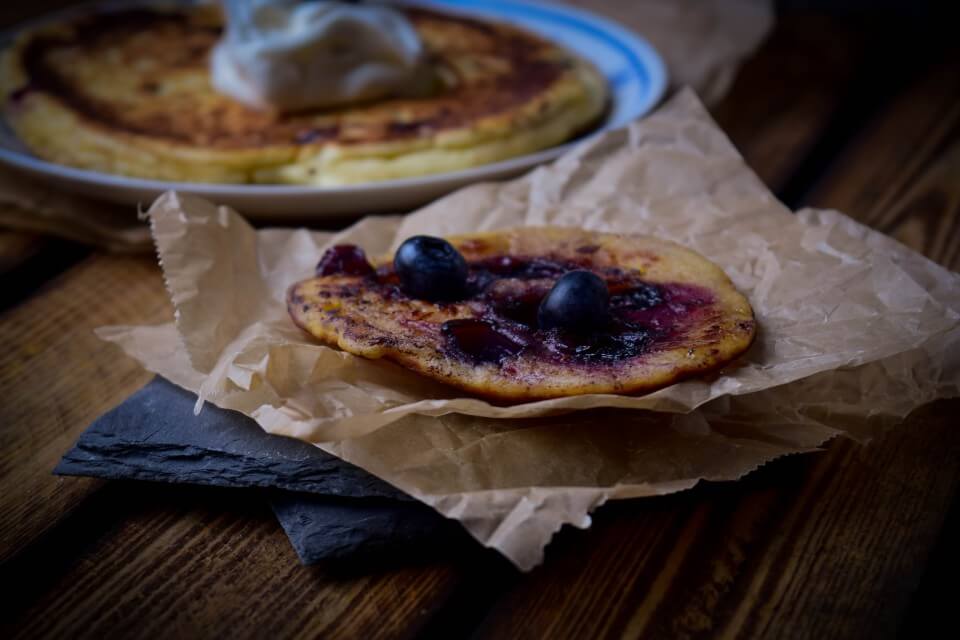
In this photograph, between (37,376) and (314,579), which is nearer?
(314,579)

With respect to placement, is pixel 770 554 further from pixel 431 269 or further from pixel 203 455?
pixel 203 455

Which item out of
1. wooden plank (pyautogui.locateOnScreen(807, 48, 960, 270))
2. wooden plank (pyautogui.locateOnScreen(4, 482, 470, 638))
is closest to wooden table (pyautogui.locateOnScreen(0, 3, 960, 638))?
wooden plank (pyautogui.locateOnScreen(4, 482, 470, 638))

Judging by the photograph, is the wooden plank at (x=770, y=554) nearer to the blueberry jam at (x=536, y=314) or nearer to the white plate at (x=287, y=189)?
the blueberry jam at (x=536, y=314)

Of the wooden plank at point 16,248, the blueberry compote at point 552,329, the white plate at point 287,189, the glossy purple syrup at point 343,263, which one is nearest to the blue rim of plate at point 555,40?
the white plate at point 287,189

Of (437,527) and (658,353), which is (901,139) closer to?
(658,353)

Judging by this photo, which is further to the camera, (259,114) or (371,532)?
(259,114)

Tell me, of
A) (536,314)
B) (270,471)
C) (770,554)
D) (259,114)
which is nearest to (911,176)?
(536,314)

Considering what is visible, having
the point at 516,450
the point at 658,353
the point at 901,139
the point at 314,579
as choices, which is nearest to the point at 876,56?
the point at 901,139
